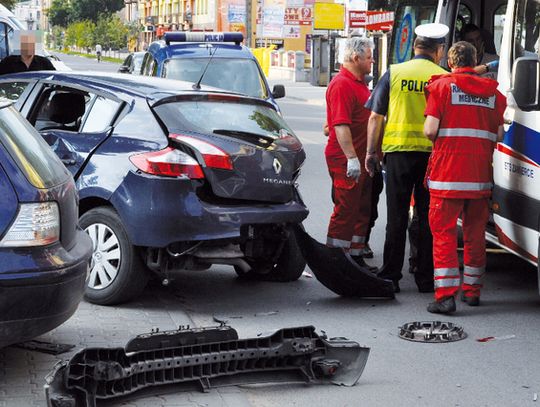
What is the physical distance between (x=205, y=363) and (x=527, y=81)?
115 inches

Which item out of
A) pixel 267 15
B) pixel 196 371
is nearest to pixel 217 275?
pixel 196 371

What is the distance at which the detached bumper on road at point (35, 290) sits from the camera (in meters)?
5.40

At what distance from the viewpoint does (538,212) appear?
745 cm

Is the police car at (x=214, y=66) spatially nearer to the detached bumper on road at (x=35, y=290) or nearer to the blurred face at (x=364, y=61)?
the blurred face at (x=364, y=61)

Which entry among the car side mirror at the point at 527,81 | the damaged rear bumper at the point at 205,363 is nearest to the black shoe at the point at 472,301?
the car side mirror at the point at 527,81

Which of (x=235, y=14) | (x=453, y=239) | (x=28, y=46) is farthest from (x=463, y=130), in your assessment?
(x=235, y=14)

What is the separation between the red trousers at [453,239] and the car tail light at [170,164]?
169 cm

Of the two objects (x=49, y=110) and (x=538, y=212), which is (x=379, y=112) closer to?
(x=538, y=212)

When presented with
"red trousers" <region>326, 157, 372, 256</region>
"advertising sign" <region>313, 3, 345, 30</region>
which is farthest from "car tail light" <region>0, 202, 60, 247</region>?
"advertising sign" <region>313, 3, 345, 30</region>

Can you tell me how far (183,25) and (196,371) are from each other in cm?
9812

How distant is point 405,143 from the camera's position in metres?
8.26

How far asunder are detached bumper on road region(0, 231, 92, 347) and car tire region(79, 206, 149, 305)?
183cm

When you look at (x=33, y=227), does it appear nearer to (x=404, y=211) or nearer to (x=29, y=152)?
(x=29, y=152)

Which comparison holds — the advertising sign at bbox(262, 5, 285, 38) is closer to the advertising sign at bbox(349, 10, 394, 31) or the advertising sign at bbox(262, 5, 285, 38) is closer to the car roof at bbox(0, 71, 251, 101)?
the advertising sign at bbox(349, 10, 394, 31)
